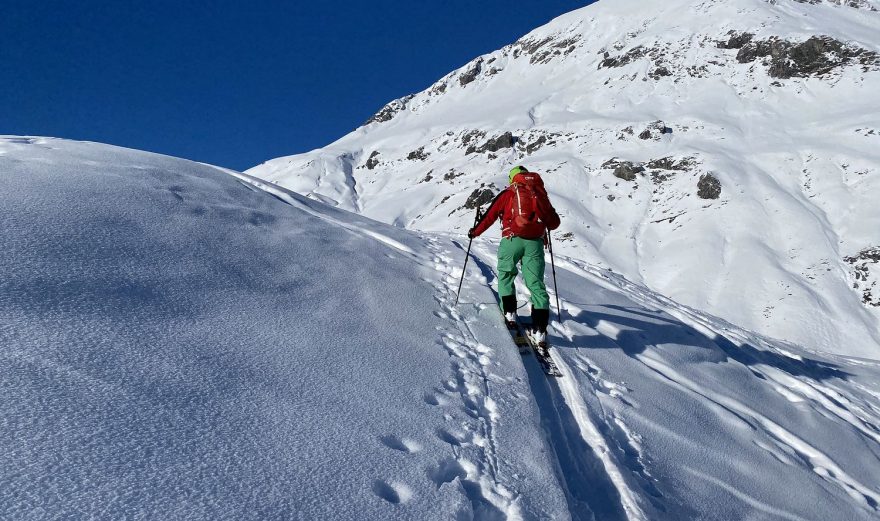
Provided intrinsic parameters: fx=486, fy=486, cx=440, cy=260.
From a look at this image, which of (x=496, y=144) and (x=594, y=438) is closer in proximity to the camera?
(x=594, y=438)

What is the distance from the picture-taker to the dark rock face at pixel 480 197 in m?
48.5

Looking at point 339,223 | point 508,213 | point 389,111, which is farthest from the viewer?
point 389,111

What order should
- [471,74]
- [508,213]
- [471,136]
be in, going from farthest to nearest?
[471,74]
[471,136]
[508,213]

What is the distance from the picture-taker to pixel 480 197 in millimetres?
49000

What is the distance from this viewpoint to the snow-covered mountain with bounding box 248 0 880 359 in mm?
31953

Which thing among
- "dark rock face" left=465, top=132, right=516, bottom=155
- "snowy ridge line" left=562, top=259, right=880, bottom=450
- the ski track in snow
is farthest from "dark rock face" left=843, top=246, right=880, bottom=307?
"dark rock face" left=465, top=132, right=516, bottom=155

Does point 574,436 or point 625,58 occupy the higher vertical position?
point 625,58

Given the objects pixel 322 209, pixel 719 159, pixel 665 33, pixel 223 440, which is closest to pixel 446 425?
pixel 223 440

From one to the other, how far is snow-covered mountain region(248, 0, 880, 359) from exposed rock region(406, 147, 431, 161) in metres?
0.28

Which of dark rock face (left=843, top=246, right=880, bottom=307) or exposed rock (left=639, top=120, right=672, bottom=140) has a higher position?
exposed rock (left=639, top=120, right=672, bottom=140)

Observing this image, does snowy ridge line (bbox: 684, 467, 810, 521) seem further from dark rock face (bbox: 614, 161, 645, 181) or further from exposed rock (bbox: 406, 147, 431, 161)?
exposed rock (bbox: 406, 147, 431, 161)

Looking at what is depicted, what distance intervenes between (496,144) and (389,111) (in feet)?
173

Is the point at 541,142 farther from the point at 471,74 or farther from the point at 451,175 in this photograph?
the point at 471,74

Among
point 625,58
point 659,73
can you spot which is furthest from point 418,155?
point 659,73
